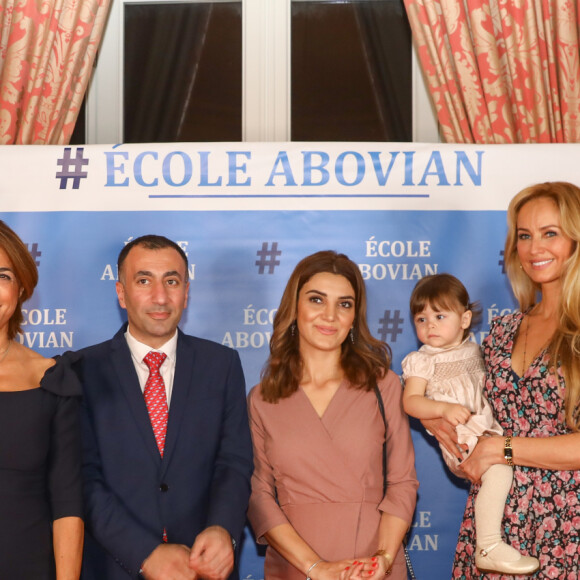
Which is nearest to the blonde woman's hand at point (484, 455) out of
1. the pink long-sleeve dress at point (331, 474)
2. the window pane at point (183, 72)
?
the pink long-sleeve dress at point (331, 474)

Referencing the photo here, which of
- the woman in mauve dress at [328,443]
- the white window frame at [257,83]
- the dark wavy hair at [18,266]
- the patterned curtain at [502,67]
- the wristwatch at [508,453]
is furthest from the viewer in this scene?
the white window frame at [257,83]

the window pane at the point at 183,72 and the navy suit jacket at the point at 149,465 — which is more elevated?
the window pane at the point at 183,72

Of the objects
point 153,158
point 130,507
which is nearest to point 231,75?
point 153,158

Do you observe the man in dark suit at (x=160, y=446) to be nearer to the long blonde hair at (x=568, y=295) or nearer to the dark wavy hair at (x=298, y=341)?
the dark wavy hair at (x=298, y=341)

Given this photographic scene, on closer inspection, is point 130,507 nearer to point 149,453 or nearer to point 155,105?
point 149,453

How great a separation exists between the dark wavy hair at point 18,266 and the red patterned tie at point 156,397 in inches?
18.5

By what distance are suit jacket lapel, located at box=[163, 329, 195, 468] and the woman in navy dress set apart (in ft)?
1.05

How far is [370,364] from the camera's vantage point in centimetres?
288

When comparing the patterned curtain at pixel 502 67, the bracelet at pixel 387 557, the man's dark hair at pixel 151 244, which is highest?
the patterned curtain at pixel 502 67

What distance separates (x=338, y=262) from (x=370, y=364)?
0.40 metres

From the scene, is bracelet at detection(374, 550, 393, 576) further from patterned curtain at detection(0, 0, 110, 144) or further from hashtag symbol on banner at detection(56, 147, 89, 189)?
patterned curtain at detection(0, 0, 110, 144)

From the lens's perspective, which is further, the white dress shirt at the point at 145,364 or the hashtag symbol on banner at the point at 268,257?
the hashtag symbol on banner at the point at 268,257

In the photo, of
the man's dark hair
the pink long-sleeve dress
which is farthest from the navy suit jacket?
the man's dark hair

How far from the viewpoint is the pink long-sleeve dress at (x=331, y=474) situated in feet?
8.79
